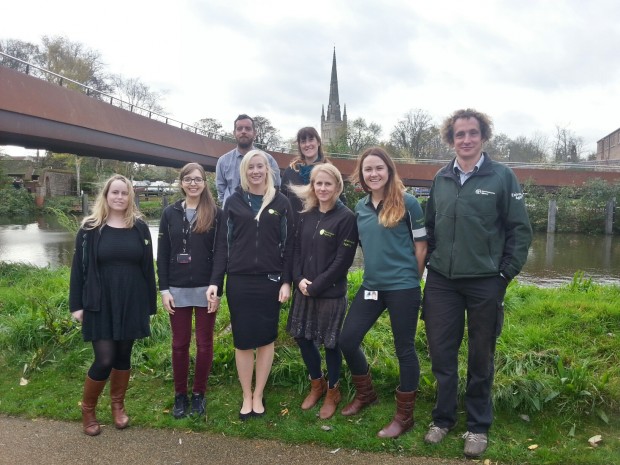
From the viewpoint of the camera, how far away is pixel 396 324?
304 cm

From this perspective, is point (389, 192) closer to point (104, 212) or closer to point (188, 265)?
point (188, 265)

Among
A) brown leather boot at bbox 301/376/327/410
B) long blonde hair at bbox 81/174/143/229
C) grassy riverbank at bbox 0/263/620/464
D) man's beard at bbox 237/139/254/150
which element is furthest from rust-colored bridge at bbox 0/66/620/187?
brown leather boot at bbox 301/376/327/410

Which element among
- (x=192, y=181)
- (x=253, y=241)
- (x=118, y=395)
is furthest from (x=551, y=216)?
(x=118, y=395)

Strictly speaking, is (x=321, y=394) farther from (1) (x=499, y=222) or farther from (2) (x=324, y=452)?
(1) (x=499, y=222)

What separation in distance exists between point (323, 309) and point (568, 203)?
23.4 metres

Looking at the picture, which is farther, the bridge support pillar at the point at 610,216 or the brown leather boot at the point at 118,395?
the bridge support pillar at the point at 610,216

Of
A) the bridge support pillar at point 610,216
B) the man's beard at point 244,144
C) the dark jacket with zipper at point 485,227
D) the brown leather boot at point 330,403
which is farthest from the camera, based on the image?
the bridge support pillar at point 610,216

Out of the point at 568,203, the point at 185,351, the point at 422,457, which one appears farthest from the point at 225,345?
the point at 568,203

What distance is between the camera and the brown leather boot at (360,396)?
11.0ft

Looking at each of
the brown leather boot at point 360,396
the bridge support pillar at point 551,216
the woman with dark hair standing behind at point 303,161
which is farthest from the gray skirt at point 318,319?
the bridge support pillar at point 551,216

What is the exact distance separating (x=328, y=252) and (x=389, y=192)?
1.94 feet

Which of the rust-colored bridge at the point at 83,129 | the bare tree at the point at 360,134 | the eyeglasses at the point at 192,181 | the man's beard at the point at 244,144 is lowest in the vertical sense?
the eyeglasses at the point at 192,181

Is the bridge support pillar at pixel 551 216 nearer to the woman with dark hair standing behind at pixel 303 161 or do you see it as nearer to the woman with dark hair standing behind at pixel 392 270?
the woman with dark hair standing behind at pixel 303 161

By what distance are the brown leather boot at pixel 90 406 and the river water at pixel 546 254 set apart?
7750 millimetres
